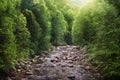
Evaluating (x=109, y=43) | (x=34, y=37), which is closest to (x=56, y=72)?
(x=109, y=43)

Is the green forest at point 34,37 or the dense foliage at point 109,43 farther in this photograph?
the green forest at point 34,37

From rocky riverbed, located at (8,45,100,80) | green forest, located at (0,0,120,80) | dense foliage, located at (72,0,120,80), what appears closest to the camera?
dense foliage, located at (72,0,120,80)

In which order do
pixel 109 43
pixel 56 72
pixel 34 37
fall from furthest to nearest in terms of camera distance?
pixel 34 37, pixel 56 72, pixel 109 43

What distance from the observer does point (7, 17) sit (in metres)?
14.0

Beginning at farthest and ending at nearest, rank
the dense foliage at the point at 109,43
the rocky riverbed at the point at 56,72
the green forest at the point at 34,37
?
the rocky riverbed at the point at 56,72
the green forest at the point at 34,37
the dense foliage at the point at 109,43

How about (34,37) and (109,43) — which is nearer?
(109,43)

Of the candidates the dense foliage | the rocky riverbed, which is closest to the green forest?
the dense foliage

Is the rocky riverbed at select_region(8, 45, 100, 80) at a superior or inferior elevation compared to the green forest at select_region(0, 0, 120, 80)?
inferior

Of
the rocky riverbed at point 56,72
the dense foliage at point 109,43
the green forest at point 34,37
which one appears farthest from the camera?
the rocky riverbed at point 56,72

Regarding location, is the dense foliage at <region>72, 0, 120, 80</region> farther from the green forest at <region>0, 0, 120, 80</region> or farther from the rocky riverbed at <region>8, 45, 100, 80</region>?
the rocky riverbed at <region>8, 45, 100, 80</region>

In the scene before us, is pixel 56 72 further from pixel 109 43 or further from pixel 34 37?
pixel 34 37

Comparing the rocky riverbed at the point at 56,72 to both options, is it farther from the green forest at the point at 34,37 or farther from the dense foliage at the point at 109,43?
the dense foliage at the point at 109,43

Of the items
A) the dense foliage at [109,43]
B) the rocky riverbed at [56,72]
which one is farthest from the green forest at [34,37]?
the rocky riverbed at [56,72]

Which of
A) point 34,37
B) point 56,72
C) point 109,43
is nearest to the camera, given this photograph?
point 109,43
